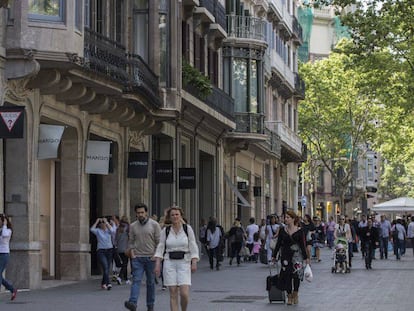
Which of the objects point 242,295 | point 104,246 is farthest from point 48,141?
point 242,295

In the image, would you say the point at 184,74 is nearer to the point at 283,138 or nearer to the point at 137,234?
the point at 137,234

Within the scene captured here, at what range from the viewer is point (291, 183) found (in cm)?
6694

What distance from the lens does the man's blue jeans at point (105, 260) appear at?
23.5 m

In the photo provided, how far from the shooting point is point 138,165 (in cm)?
3028

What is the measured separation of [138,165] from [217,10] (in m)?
12.7

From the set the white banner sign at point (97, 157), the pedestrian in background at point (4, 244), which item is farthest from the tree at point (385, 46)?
the pedestrian in background at point (4, 244)

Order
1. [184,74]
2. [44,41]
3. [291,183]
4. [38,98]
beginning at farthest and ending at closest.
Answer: [291,183], [184,74], [38,98], [44,41]

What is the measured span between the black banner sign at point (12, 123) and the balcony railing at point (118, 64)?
380 cm

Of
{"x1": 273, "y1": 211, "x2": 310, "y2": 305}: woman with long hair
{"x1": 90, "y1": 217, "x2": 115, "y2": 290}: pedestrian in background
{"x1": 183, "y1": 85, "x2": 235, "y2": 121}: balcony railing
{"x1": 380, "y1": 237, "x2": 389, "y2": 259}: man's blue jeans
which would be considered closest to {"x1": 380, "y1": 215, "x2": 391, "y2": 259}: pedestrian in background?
{"x1": 380, "y1": 237, "x2": 389, "y2": 259}: man's blue jeans

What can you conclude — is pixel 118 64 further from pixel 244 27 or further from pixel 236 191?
pixel 236 191

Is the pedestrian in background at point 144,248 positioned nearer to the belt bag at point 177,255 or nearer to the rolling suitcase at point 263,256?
the belt bag at point 177,255

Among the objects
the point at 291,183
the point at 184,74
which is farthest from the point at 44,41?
the point at 291,183

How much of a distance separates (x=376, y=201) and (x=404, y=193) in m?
4.35

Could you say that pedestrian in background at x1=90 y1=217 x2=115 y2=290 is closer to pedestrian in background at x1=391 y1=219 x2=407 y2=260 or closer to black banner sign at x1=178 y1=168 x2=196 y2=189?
black banner sign at x1=178 y1=168 x2=196 y2=189
